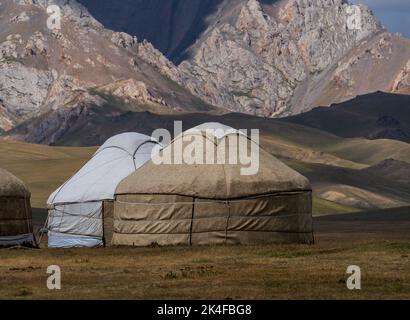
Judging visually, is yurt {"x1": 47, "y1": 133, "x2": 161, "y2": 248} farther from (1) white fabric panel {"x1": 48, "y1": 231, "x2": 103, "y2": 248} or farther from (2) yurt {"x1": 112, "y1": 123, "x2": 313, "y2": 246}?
(2) yurt {"x1": 112, "y1": 123, "x2": 313, "y2": 246}

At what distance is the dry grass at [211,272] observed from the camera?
68.5ft

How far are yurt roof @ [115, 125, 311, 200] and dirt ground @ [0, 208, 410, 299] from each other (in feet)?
6.81

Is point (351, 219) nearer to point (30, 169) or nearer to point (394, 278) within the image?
point (394, 278)

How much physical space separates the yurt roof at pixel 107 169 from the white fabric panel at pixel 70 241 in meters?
1.26

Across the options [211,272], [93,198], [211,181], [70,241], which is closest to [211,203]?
[211,181]

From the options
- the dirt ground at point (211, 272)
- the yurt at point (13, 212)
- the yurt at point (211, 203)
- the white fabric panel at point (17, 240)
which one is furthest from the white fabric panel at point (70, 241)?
the dirt ground at point (211, 272)

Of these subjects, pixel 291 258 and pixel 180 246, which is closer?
pixel 291 258

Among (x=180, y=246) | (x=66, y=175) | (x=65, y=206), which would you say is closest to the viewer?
(x=180, y=246)

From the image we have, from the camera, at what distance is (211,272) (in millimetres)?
25328

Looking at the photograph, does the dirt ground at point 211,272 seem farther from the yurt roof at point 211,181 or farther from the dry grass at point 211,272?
the yurt roof at point 211,181

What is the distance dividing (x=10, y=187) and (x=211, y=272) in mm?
13447

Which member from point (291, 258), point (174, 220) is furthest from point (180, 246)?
point (291, 258)

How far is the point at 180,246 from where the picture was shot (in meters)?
34.8

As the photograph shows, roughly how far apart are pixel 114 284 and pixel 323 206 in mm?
126860
